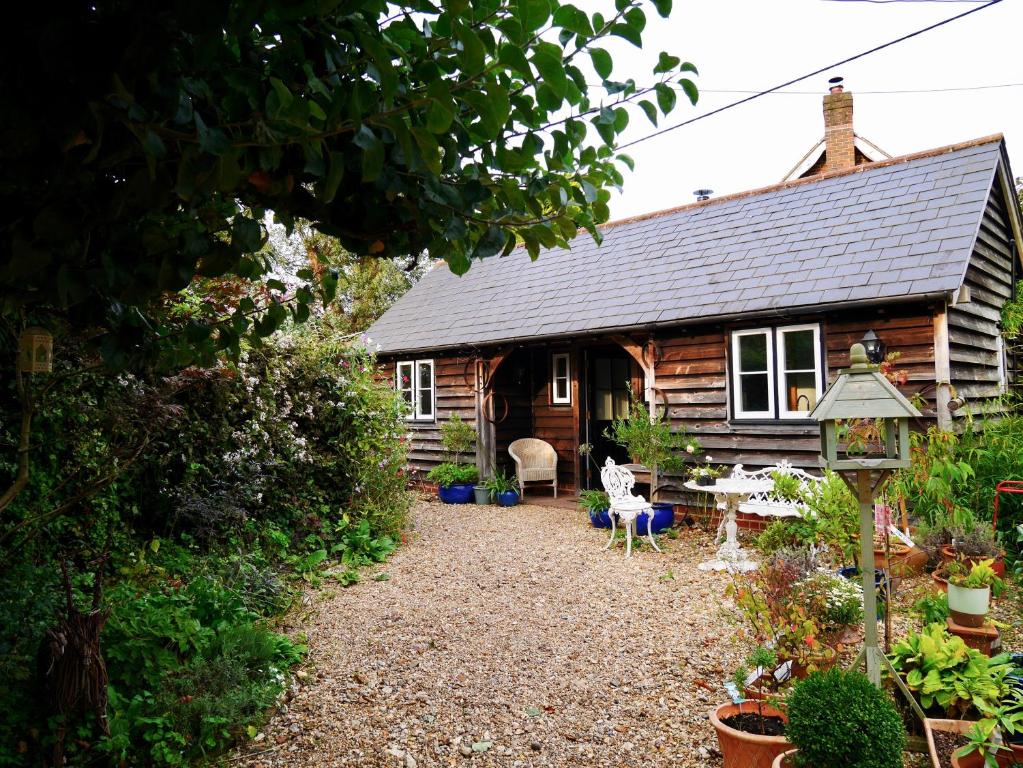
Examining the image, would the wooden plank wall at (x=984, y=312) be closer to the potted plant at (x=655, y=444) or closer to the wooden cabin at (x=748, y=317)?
the wooden cabin at (x=748, y=317)

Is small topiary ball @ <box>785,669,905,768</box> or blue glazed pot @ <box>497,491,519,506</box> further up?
small topiary ball @ <box>785,669,905,768</box>

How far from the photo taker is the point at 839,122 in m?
12.0

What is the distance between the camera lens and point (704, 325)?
844 cm

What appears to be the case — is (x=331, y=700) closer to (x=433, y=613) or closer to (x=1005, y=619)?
(x=433, y=613)

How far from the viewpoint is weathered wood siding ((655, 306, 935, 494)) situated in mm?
6992

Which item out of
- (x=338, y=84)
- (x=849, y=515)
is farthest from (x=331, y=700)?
(x=849, y=515)

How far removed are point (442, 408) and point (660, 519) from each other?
5.36 metres

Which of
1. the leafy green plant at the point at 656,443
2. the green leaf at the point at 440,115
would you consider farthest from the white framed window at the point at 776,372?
the green leaf at the point at 440,115

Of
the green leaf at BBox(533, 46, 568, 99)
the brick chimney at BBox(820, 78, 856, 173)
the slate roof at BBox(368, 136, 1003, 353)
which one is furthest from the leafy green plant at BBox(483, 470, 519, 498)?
the green leaf at BBox(533, 46, 568, 99)

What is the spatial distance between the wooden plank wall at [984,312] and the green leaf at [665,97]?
6927 mm

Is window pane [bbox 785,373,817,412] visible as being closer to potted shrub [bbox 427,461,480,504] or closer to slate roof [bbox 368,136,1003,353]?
slate roof [bbox 368,136,1003,353]

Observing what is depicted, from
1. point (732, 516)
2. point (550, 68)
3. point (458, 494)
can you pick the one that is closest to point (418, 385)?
point (458, 494)

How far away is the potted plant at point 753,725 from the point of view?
2672 mm

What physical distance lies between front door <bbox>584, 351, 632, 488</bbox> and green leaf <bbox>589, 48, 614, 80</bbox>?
9509mm
